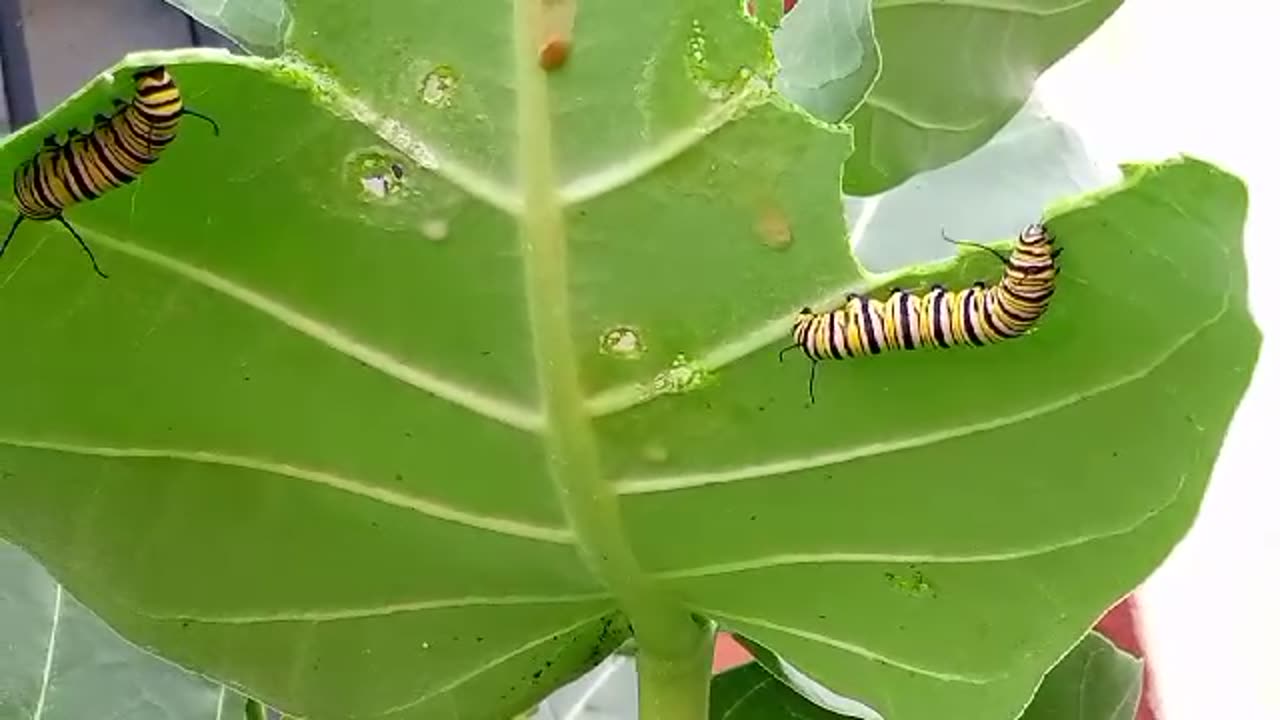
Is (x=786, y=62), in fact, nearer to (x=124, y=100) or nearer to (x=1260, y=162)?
(x=124, y=100)

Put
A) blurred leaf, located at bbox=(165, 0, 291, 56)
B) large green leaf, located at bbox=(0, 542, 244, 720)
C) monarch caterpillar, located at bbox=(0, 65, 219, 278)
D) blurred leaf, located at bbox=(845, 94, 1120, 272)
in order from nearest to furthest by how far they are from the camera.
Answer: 1. monarch caterpillar, located at bbox=(0, 65, 219, 278)
2. blurred leaf, located at bbox=(165, 0, 291, 56)
3. large green leaf, located at bbox=(0, 542, 244, 720)
4. blurred leaf, located at bbox=(845, 94, 1120, 272)

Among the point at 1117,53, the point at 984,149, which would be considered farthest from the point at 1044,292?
the point at 1117,53

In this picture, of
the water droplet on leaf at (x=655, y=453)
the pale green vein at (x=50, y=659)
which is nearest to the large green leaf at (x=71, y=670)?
the pale green vein at (x=50, y=659)

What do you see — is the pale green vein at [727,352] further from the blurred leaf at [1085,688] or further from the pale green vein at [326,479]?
the blurred leaf at [1085,688]

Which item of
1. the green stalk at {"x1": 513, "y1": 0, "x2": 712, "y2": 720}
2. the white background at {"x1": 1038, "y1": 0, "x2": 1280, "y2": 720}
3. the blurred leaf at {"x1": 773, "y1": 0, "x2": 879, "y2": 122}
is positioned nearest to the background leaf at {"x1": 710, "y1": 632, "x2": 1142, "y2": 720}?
the green stalk at {"x1": 513, "y1": 0, "x2": 712, "y2": 720}

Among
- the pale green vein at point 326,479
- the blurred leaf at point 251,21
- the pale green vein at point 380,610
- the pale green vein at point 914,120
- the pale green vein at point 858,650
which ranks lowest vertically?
the pale green vein at point 858,650

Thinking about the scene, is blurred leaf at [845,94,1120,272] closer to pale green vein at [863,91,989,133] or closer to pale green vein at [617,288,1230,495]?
pale green vein at [863,91,989,133]
